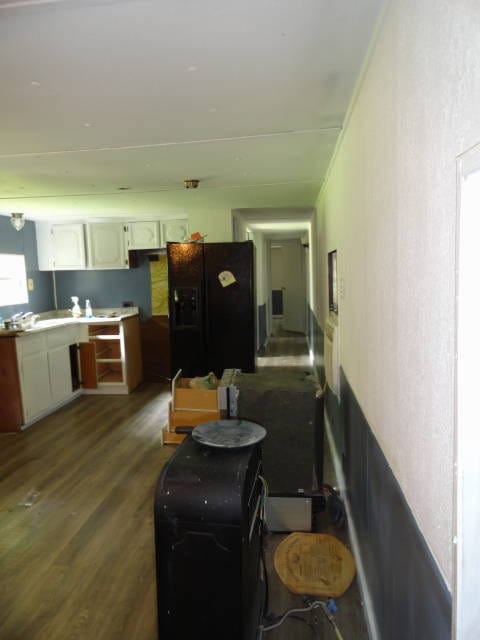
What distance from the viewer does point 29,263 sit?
5375 millimetres

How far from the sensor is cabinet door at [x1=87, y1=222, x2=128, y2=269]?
18.0 ft

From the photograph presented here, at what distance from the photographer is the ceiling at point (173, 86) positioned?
125 cm

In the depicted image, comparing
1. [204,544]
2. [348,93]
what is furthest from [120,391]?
[348,93]

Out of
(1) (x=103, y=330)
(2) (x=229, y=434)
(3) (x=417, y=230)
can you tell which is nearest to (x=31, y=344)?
(1) (x=103, y=330)

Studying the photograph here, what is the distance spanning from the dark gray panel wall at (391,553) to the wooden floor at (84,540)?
1.25 ft

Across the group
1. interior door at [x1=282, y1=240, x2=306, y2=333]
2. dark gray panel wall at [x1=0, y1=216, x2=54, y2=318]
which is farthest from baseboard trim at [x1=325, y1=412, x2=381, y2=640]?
interior door at [x1=282, y1=240, x2=306, y2=333]

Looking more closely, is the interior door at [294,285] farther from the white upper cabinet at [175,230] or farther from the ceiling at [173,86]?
the ceiling at [173,86]

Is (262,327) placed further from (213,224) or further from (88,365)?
Answer: (88,365)

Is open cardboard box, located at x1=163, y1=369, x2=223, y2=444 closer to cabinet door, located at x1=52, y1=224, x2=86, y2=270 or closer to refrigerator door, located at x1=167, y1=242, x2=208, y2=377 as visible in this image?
refrigerator door, located at x1=167, y1=242, x2=208, y2=377

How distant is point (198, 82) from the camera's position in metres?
1.70

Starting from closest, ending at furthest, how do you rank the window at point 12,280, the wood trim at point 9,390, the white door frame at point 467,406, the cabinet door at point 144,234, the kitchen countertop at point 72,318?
the white door frame at point 467,406 → the wood trim at point 9,390 → the kitchen countertop at point 72,318 → the window at point 12,280 → the cabinet door at point 144,234

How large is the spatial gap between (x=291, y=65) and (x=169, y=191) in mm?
2460

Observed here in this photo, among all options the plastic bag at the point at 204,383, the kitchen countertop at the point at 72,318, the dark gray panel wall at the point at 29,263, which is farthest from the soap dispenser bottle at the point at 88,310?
the plastic bag at the point at 204,383

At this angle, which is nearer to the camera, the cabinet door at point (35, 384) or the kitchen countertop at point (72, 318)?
the cabinet door at point (35, 384)
